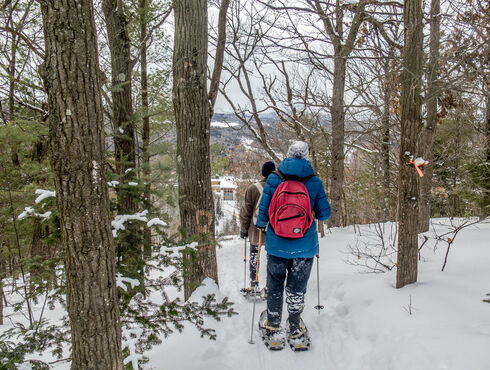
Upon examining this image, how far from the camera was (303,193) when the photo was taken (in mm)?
2988

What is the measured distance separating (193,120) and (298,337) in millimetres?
2782

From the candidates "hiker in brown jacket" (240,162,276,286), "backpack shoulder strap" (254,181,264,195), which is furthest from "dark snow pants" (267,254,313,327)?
"backpack shoulder strap" (254,181,264,195)

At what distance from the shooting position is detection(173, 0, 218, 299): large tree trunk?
11.6 ft

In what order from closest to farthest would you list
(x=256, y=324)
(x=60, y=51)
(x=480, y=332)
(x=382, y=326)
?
(x=60, y=51)
(x=480, y=332)
(x=382, y=326)
(x=256, y=324)

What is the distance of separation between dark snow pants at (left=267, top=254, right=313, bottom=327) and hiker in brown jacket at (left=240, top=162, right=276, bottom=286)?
38.0 inches

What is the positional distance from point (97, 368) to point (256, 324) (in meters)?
2.14

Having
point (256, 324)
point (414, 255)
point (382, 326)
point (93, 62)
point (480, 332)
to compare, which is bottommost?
point (256, 324)

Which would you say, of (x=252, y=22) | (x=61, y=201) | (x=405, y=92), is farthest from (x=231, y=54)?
(x=61, y=201)

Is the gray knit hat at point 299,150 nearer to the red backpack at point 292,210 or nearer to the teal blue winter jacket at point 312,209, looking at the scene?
the teal blue winter jacket at point 312,209

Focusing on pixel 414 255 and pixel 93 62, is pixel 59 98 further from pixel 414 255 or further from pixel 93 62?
pixel 414 255

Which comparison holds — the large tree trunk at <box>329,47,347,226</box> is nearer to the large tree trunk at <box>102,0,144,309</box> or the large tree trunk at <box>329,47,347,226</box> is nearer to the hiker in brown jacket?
the hiker in brown jacket

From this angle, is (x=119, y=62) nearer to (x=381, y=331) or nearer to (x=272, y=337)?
(x=272, y=337)

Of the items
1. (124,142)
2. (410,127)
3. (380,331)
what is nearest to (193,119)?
(124,142)

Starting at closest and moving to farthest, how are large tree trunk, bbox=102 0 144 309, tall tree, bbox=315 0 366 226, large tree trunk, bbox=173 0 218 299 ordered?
1. large tree trunk, bbox=102 0 144 309
2. large tree trunk, bbox=173 0 218 299
3. tall tree, bbox=315 0 366 226
